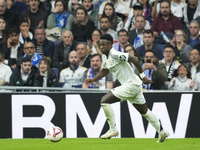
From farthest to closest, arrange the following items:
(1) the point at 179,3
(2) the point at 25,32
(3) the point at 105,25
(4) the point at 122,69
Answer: (1) the point at 179,3 < (2) the point at 25,32 < (3) the point at 105,25 < (4) the point at 122,69

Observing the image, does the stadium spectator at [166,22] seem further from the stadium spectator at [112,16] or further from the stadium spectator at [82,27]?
the stadium spectator at [82,27]

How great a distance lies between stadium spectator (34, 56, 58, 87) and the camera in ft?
34.8

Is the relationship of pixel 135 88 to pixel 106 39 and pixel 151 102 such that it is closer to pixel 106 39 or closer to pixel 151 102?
pixel 106 39

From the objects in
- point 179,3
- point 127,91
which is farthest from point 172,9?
point 127,91

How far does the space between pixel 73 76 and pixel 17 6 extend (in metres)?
4.21

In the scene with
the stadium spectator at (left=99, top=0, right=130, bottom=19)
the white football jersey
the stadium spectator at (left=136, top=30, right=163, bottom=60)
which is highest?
the stadium spectator at (left=99, top=0, right=130, bottom=19)

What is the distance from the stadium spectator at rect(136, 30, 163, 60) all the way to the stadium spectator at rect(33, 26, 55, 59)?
2.81m

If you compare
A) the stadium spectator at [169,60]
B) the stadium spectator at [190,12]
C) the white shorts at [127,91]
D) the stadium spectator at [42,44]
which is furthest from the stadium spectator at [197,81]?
the stadium spectator at [42,44]

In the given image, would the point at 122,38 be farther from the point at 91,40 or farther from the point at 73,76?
the point at 73,76

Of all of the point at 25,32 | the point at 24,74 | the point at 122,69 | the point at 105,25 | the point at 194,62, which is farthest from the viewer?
the point at 25,32

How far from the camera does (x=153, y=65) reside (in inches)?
416

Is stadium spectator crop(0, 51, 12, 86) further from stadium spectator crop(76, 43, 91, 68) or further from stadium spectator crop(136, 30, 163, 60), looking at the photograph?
stadium spectator crop(136, 30, 163, 60)

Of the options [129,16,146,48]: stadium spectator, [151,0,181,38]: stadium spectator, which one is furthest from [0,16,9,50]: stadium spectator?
[151,0,181,38]: stadium spectator

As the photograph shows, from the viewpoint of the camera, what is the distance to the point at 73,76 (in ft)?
35.9
